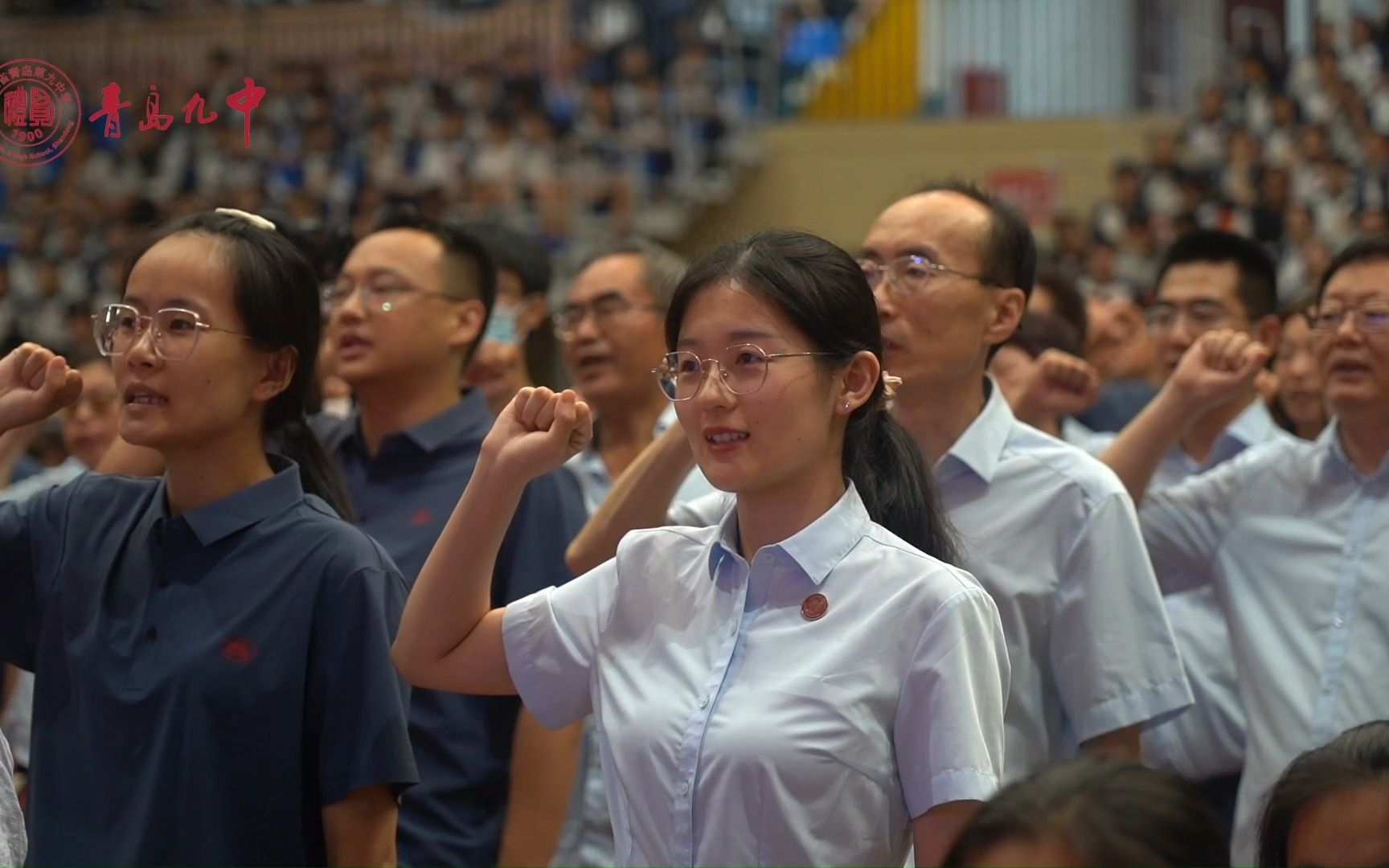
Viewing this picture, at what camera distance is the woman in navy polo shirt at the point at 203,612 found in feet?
7.27

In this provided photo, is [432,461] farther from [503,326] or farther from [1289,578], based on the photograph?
[1289,578]

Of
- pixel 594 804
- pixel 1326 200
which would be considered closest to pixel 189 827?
pixel 594 804

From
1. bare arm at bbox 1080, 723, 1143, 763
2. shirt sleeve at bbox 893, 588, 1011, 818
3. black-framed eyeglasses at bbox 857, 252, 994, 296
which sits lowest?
bare arm at bbox 1080, 723, 1143, 763

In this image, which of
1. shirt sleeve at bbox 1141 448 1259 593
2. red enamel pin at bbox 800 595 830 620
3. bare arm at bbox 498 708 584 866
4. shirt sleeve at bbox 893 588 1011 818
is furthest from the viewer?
shirt sleeve at bbox 1141 448 1259 593

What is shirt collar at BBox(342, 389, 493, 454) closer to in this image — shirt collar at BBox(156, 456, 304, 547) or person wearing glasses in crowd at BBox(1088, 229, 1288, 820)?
shirt collar at BBox(156, 456, 304, 547)

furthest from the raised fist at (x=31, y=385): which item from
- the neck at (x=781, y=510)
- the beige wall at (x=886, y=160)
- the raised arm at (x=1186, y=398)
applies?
the beige wall at (x=886, y=160)

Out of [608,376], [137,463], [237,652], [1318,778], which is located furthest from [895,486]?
[608,376]

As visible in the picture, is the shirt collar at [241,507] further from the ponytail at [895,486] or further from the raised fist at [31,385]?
the ponytail at [895,486]

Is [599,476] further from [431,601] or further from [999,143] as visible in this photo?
[999,143]

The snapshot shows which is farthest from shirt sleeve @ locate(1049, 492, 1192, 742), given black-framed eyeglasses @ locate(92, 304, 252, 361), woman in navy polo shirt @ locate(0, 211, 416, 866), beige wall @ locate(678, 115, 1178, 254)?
beige wall @ locate(678, 115, 1178, 254)

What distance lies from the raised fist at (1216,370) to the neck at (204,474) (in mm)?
1556

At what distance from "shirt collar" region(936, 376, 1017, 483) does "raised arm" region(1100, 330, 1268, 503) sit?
0.98 ft

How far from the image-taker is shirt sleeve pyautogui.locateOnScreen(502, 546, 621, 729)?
215 centimetres

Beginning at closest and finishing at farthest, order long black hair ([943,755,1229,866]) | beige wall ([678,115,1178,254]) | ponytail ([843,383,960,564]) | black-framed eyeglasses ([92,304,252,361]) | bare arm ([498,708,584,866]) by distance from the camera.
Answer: long black hair ([943,755,1229,866])
ponytail ([843,383,960,564])
black-framed eyeglasses ([92,304,252,361])
bare arm ([498,708,584,866])
beige wall ([678,115,1178,254])
